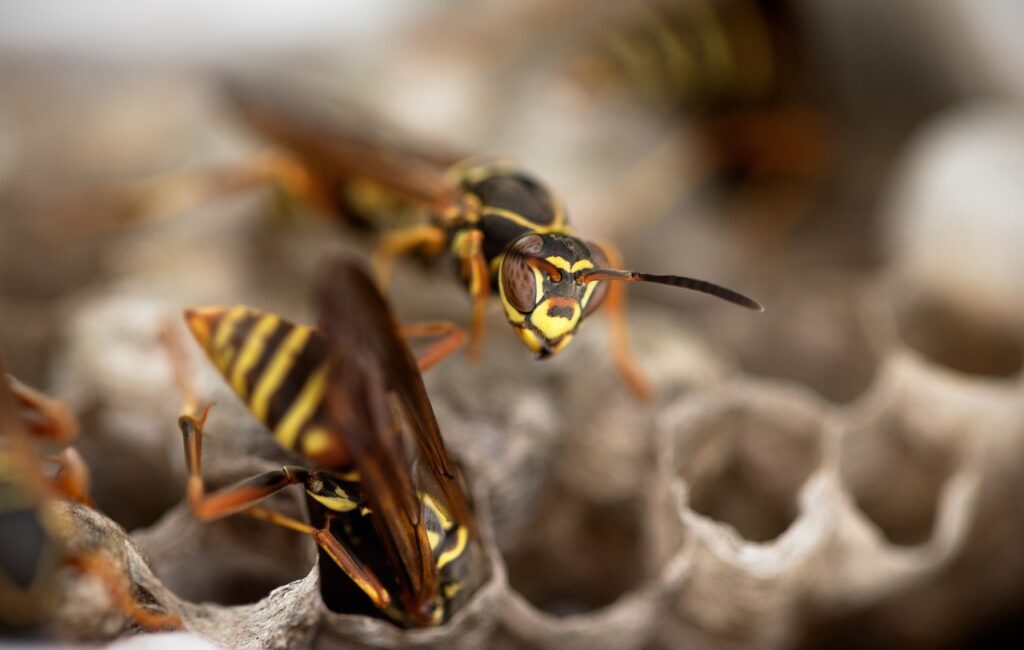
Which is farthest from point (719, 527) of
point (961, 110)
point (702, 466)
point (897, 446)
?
point (961, 110)

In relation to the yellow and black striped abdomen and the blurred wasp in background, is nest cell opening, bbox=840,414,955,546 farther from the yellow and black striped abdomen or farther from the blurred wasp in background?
the yellow and black striped abdomen

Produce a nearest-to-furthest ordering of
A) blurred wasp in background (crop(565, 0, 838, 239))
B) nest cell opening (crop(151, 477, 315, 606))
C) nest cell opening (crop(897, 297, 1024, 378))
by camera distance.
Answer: nest cell opening (crop(151, 477, 315, 606)) → nest cell opening (crop(897, 297, 1024, 378)) → blurred wasp in background (crop(565, 0, 838, 239))

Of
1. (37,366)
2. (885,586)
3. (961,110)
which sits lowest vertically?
(885,586)

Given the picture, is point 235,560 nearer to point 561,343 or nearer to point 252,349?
point 252,349

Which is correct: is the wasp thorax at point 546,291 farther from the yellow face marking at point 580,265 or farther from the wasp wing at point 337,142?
the wasp wing at point 337,142

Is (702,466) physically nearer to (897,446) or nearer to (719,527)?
(719,527)

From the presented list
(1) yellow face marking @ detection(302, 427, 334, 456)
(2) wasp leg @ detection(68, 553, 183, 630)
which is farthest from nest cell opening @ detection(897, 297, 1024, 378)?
(2) wasp leg @ detection(68, 553, 183, 630)

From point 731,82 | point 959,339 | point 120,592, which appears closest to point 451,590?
point 120,592
